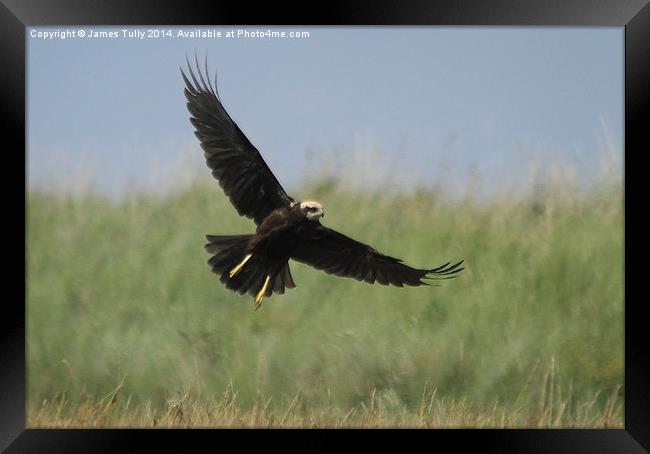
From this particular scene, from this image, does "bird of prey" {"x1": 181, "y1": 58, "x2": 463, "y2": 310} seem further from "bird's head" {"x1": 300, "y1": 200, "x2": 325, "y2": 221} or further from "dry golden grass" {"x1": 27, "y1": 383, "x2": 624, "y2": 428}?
"dry golden grass" {"x1": 27, "y1": 383, "x2": 624, "y2": 428}

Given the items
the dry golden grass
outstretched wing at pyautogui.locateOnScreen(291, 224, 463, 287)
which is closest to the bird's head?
outstretched wing at pyautogui.locateOnScreen(291, 224, 463, 287)

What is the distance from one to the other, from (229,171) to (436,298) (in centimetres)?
163

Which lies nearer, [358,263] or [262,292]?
[262,292]

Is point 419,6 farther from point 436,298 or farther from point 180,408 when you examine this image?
point 180,408

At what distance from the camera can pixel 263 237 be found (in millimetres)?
5637

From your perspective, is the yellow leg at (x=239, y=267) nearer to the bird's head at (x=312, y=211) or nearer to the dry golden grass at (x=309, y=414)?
the bird's head at (x=312, y=211)

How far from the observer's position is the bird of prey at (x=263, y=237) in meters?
5.38

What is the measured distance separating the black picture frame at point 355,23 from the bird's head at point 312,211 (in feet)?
3.58

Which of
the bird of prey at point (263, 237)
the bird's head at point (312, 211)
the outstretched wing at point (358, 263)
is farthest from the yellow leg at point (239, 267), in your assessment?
the bird's head at point (312, 211)

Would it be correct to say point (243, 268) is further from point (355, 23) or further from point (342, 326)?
point (355, 23)

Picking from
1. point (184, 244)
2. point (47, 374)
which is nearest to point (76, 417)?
point (47, 374)

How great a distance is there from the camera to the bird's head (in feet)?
17.9

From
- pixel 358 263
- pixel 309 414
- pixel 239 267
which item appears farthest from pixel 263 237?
pixel 309 414

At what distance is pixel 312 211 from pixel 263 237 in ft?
1.26
